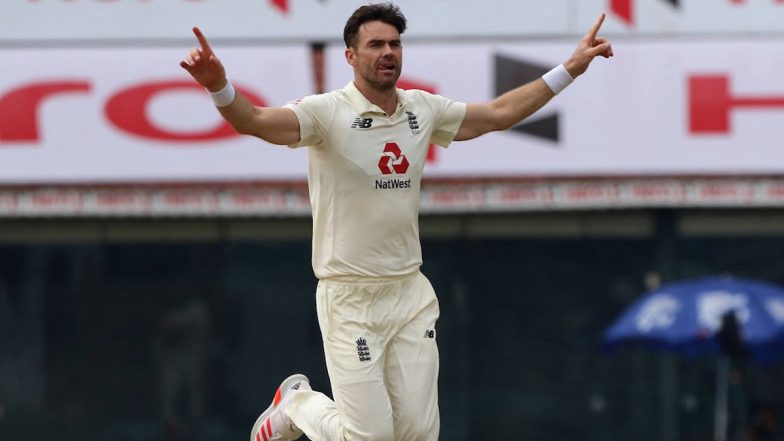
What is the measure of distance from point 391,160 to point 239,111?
2.75 feet

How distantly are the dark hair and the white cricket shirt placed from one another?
29 cm

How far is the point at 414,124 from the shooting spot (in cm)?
817

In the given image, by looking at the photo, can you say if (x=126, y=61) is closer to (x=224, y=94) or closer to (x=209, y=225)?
(x=209, y=225)

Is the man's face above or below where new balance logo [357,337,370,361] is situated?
above

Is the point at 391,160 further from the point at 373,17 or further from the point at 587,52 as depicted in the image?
the point at 587,52

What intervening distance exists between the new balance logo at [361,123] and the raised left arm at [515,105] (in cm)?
58

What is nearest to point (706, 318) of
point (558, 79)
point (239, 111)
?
point (558, 79)

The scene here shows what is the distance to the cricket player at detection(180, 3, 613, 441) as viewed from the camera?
314 inches

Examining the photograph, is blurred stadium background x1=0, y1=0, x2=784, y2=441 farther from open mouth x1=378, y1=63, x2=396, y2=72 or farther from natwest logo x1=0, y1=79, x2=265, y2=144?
open mouth x1=378, y1=63, x2=396, y2=72

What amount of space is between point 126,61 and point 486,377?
4568 millimetres

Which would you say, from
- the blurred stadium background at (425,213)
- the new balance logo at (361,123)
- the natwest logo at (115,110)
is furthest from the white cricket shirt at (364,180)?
the natwest logo at (115,110)

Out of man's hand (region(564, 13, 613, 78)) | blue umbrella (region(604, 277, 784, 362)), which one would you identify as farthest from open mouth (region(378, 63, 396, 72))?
blue umbrella (region(604, 277, 784, 362))

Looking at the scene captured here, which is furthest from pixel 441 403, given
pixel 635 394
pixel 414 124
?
pixel 414 124

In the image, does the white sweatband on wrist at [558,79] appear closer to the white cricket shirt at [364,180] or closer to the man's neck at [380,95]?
the white cricket shirt at [364,180]
